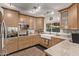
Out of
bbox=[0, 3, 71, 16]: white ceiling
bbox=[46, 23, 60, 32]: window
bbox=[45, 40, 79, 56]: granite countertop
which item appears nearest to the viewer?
bbox=[45, 40, 79, 56]: granite countertop

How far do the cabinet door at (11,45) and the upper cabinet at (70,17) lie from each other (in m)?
0.91

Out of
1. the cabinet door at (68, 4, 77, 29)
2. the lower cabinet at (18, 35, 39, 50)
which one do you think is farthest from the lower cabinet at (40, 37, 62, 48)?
the cabinet door at (68, 4, 77, 29)

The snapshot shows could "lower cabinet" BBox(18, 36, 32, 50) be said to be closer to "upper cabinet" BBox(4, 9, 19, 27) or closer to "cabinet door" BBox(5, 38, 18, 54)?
"cabinet door" BBox(5, 38, 18, 54)

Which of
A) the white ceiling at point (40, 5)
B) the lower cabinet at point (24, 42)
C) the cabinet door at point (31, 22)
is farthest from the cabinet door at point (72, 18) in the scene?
the lower cabinet at point (24, 42)

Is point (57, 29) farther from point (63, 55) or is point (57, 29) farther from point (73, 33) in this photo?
point (63, 55)

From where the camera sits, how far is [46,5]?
1678mm

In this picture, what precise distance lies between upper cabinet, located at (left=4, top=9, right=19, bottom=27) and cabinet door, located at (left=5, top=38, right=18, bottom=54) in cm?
27

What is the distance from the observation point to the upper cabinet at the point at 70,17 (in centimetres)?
175

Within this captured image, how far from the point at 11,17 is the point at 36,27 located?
486 mm

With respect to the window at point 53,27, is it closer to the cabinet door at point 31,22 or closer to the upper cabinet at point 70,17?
the upper cabinet at point 70,17

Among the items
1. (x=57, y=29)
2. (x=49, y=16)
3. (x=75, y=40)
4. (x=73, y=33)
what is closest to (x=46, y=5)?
(x=49, y=16)

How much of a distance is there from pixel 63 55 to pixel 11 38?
0.92 meters

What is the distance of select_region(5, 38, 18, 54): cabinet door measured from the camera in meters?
1.66

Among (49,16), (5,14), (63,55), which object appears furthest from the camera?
(49,16)
